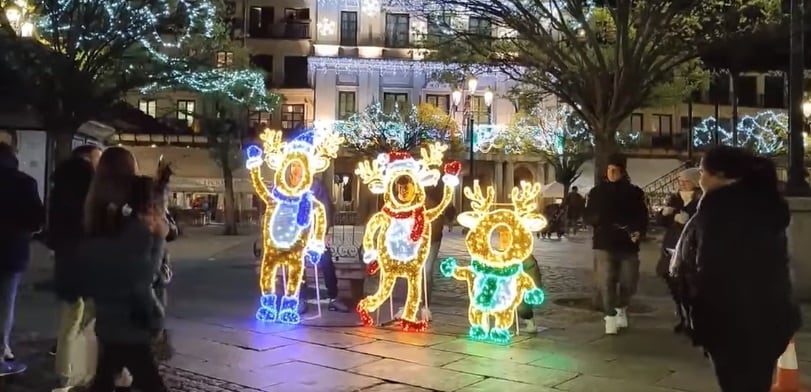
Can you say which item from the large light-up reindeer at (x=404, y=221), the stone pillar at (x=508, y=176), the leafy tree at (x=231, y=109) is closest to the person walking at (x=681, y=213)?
the large light-up reindeer at (x=404, y=221)

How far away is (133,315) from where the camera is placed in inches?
175

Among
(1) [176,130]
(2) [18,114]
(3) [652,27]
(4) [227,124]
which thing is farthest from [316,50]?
(3) [652,27]

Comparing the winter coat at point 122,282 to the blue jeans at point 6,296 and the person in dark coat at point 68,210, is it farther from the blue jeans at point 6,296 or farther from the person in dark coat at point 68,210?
the blue jeans at point 6,296

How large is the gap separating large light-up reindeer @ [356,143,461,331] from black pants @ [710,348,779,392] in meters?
4.41

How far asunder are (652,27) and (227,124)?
69.3ft

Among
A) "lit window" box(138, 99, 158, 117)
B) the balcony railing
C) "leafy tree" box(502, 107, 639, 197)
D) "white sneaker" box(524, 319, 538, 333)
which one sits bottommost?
"white sneaker" box(524, 319, 538, 333)

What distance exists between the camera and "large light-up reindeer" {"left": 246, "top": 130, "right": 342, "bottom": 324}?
8.52 meters

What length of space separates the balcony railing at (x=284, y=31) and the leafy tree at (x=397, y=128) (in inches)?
303

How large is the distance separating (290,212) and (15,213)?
310 centimetres

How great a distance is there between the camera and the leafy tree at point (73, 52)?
14.1m

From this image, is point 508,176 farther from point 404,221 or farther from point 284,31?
point 404,221

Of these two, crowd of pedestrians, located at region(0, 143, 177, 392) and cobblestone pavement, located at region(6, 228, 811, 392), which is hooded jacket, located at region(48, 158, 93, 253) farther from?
cobblestone pavement, located at region(6, 228, 811, 392)

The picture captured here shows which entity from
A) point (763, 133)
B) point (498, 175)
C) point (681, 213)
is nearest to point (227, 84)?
point (681, 213)

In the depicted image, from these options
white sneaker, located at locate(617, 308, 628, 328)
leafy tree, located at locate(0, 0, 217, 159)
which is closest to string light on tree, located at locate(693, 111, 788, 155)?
leafy tree, located at locate(0, 0, 217, 159)
